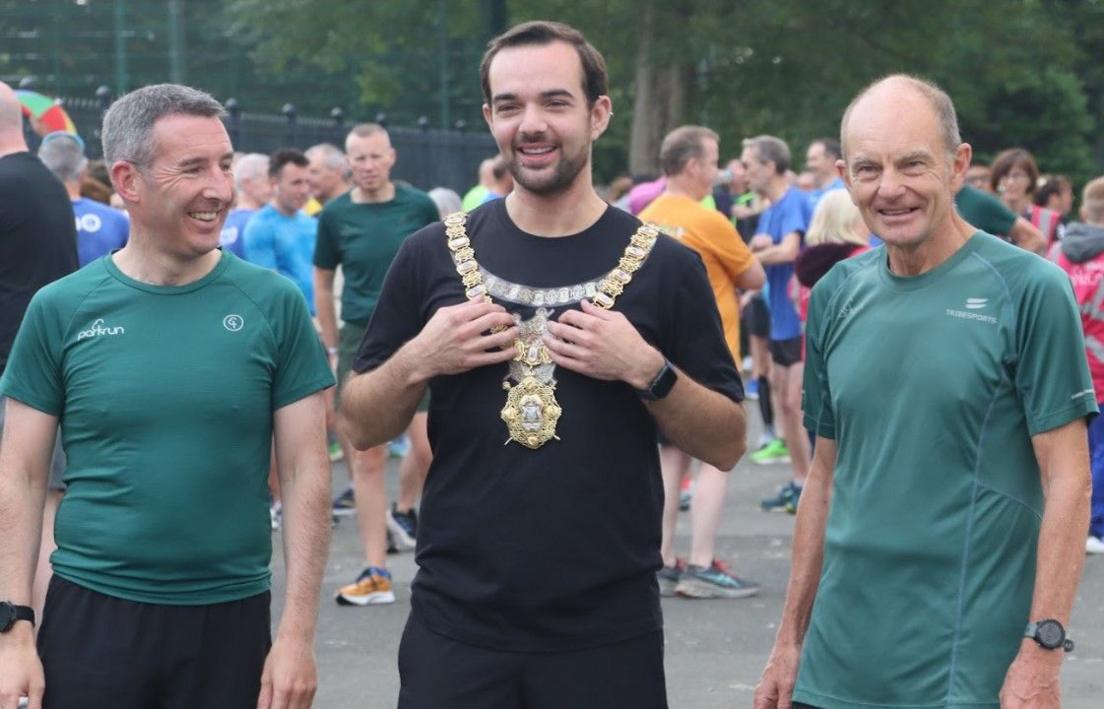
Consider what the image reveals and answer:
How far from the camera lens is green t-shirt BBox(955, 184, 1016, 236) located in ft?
30.6

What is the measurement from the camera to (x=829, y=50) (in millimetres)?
32312

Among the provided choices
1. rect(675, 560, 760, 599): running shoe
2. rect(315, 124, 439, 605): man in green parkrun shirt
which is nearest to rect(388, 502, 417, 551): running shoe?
rect(315, 124, 439, 605): man in green parkrun shirt

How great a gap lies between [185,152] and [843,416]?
1478 mm

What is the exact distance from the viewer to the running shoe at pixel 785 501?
12047 mm

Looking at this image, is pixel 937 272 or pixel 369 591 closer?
pixel 937 272

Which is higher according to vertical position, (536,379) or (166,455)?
(536,379)

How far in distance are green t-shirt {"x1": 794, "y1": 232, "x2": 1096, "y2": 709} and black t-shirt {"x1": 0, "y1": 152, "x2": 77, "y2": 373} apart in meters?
4.40

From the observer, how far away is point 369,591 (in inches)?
364

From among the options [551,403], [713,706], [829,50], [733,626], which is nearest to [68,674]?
[551,403]

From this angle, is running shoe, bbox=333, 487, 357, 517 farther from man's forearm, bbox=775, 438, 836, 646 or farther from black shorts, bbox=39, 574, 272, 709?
man's forearm, bbox=775, 438, 836, 646

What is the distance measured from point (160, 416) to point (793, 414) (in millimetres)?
7938

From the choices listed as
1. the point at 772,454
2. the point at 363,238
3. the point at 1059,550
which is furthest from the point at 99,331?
the point at 772,454

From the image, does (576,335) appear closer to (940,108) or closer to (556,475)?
(556,475)

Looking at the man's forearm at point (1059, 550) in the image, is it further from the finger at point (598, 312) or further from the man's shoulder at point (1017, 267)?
the finger at point (598, 312)
